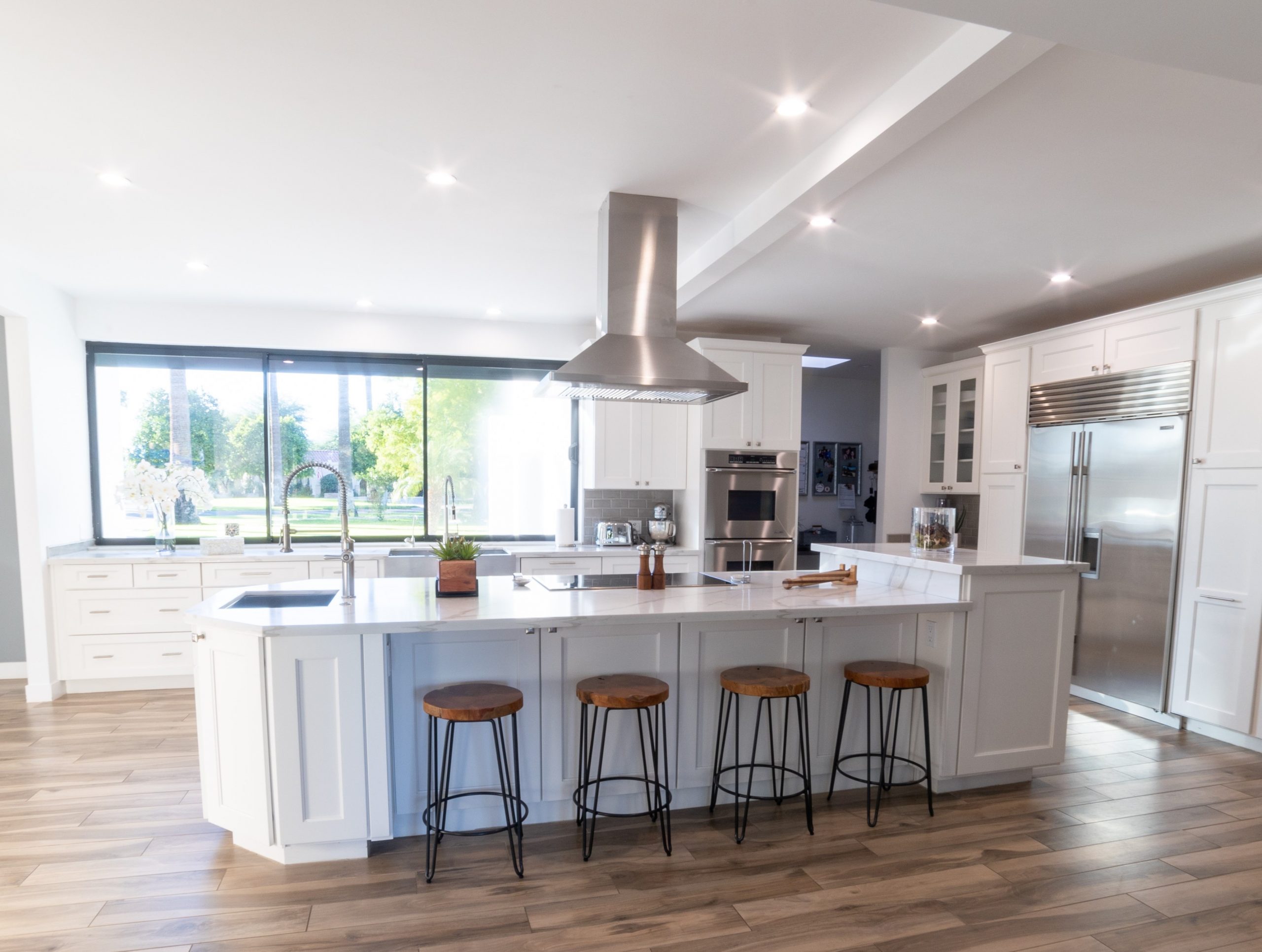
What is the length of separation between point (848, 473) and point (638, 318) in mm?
5664

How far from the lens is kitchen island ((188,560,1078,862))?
2545 mm

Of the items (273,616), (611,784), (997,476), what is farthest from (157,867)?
(997,476)

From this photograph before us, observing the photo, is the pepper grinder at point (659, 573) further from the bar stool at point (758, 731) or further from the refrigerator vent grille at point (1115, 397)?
the refrigerator vent grille at point (1115, 397)

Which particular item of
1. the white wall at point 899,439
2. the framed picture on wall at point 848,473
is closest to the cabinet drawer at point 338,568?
the white wall at point 899,439

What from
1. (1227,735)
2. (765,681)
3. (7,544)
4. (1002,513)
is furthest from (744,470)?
(7,544)

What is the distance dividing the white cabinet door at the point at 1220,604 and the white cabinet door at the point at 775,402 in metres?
2.54

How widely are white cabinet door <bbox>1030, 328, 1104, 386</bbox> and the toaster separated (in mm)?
3254

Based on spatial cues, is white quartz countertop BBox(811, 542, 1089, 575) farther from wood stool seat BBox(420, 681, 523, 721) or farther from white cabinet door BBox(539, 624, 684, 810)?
wood stool seat BBox(420, 681, 523, 721)

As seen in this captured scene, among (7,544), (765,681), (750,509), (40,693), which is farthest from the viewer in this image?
(750,509)

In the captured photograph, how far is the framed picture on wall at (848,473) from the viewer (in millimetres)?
8273

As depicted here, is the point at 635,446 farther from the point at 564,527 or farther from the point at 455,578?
the point at 455,578

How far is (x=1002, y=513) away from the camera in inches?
209

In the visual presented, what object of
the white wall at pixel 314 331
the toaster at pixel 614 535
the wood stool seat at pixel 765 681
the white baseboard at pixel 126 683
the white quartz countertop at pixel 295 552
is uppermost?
the white wall at pixel 314 331

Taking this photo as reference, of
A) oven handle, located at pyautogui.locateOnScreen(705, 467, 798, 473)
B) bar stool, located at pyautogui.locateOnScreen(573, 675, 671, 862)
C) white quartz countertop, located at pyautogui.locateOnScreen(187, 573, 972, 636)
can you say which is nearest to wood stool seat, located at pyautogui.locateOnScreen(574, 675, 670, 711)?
bar stool, located at pyautogui.locateOnScreen(573, 675, 671, 862)
